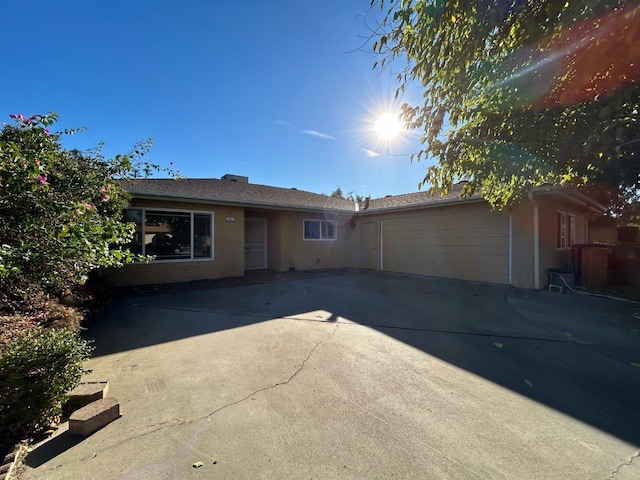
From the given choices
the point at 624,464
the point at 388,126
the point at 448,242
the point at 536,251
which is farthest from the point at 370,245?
the point at 624,464

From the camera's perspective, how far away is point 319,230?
12.8 meters

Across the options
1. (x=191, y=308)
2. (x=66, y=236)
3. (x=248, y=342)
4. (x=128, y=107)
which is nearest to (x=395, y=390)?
(x=248, y=342)

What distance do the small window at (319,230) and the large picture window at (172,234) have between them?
4.21 m

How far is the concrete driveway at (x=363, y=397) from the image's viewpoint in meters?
1.93

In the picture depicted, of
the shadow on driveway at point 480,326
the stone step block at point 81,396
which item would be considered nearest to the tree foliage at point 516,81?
the shadow on driveway at point 480,326

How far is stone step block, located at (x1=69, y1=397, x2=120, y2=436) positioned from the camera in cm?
221

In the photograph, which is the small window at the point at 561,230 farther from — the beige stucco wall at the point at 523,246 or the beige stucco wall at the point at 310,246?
the beige stucco wall at the point at 310,246

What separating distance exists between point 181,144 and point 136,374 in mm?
8275

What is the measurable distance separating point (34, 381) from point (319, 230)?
1089cm

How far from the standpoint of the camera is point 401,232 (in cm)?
1155

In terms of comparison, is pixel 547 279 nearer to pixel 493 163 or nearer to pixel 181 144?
pixel 493 163

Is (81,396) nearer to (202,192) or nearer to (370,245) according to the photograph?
(202,192)

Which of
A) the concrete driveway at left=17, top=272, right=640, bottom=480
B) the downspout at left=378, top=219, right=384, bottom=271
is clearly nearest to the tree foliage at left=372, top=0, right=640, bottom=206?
the concrete driveway at left=17, top=272, right=640, bottom=480

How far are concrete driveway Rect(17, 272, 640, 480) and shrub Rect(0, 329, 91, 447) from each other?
236mm
